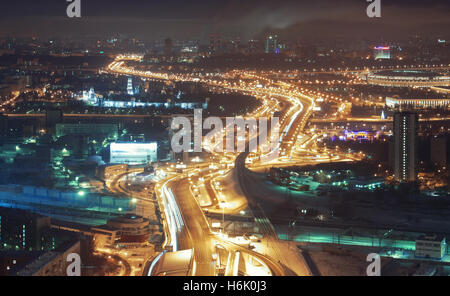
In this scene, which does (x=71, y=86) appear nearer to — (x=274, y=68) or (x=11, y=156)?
(x=274, y=68)

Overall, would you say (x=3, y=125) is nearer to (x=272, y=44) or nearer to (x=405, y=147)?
(x=405, y=147)

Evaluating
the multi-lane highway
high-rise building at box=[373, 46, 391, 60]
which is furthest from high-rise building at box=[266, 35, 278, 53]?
the multi-lane highway

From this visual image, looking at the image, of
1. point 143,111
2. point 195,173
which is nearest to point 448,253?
point 195,173

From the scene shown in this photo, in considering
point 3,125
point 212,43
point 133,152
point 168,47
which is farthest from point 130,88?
point 133,152

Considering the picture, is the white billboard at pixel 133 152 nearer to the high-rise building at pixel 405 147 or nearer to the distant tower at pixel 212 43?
the high-rise building at pixel 405 147

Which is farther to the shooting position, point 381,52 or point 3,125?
point 381,52

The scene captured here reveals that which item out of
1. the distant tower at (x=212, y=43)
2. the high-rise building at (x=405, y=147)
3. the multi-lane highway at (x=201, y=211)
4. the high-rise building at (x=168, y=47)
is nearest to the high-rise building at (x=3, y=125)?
the multi-lane highway at (x=201, y=211)

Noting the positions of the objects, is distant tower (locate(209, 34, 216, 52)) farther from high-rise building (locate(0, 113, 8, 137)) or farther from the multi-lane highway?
high-rise building (locate(0, 113, 8, 137))
